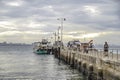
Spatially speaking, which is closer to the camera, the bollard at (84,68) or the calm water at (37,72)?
the calm water at (37,72)

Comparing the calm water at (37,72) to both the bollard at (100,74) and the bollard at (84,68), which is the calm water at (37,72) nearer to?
the bollard at (84,68)

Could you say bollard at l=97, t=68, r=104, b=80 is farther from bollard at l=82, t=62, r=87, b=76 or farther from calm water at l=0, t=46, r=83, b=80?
bollard at l=82, t=62, r=87, b=76

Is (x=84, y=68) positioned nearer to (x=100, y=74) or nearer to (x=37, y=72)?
(x=37, y=72)

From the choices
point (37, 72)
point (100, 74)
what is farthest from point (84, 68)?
point (100, 74)

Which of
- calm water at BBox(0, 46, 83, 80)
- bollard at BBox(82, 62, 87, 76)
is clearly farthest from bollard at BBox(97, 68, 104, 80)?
bollard at BBox(82, 62, 87, 76)

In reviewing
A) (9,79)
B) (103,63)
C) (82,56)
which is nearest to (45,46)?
(82,56)

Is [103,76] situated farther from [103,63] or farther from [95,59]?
[95,59]

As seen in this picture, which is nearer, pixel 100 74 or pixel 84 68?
pixel 100 74

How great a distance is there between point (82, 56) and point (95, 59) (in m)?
10.3

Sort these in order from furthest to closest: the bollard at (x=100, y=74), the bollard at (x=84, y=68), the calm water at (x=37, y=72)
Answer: the bollard at (x=84, y=68) → the calm water at (x=37, y=72) → the bollard at (x=100, y=74)

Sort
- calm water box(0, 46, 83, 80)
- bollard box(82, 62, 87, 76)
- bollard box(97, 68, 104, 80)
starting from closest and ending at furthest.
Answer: bollard box(97, 68, 104, 80), calm water box(0, 46, 83, 80), bollard box(82, 62, 87, 76)

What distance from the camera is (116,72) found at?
26672mm

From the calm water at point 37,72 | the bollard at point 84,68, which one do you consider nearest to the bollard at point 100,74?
the calm water at point 37,72

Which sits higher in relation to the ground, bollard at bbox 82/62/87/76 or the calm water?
bollard at bbox 82/62/87/76
